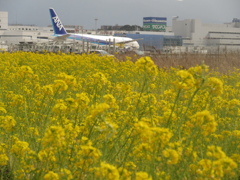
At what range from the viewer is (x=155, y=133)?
2.14m

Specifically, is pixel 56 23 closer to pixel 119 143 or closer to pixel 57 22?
pixel 57 22

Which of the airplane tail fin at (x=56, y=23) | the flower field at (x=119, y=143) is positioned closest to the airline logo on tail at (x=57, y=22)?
the airplane tail fin at (x=56, y=23)

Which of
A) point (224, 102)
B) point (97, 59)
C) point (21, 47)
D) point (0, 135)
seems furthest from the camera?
point (21, 47)

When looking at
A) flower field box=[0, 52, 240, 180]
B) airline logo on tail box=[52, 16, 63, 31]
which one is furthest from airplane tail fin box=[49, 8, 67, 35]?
flower field box=[0, 52, 240, 180]

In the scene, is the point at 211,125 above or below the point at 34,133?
above

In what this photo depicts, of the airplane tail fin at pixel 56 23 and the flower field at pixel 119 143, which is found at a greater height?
the airplane tail fin at pixel 56 23

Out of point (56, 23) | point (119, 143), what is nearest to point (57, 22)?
point (56, 23)

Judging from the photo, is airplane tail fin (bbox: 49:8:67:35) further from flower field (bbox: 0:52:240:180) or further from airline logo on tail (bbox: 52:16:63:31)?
flower field (bbox: 0:52:240:180)

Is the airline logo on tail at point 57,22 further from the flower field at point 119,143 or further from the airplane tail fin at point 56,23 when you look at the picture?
the flower field at point 119,143

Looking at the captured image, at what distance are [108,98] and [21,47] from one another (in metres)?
28.3

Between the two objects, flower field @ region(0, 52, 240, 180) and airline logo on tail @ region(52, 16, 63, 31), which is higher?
airline logo on tail @ region(52, 16, 63, 31)

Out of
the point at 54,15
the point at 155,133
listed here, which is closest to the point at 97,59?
the point at 155,133

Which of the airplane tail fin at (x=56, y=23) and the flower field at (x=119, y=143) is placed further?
the airplane tail fin at (x=56, y=23)

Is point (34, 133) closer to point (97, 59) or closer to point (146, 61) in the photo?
point (146, 61)
